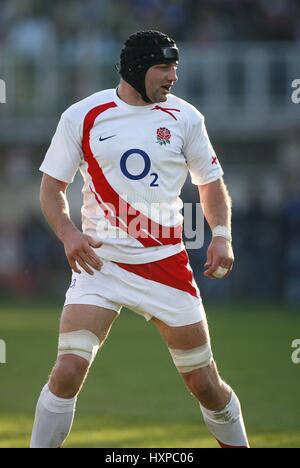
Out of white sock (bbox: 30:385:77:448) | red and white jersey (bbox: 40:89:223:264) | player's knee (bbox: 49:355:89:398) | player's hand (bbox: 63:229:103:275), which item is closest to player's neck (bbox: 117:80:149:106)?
red and white jersey (bbox: 40:89:223:264)

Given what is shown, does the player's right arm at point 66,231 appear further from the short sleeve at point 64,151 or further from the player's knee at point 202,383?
the player's knee at point 202,383

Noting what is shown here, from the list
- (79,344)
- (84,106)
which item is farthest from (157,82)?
(79,344)

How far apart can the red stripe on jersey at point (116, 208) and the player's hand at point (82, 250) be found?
1.01ft

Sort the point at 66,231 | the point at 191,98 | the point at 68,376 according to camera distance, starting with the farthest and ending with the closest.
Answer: the point at 191,98
the point at 66,231
the point at 68,376

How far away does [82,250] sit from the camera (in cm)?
621

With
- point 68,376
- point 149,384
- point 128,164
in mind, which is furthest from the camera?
point 149,384

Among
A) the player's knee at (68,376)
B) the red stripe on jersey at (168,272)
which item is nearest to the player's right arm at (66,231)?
the red stripe on jersey at (168,272)

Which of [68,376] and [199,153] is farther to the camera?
[199,153]

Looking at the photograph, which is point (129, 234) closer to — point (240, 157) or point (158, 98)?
point (158, 98)

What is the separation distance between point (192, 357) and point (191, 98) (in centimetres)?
1790

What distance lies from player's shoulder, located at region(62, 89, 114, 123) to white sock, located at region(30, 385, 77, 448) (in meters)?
1.47

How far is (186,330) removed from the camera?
648cm

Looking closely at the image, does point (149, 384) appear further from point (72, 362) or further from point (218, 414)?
point (72, 362)

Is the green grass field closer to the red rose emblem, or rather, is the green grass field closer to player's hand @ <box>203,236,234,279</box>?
player's hand @ <box>203,236,234,279</box>
